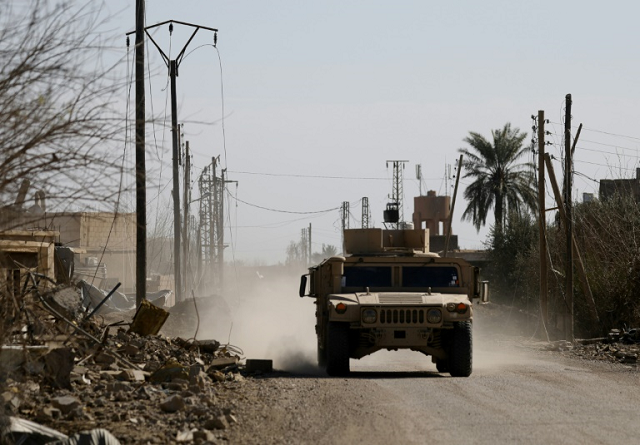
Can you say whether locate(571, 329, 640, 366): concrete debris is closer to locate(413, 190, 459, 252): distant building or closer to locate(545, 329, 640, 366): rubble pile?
locate(545, 329, 640, 366): rubble pile

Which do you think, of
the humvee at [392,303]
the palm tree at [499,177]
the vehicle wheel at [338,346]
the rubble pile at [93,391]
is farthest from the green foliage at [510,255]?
the rubble pile at [93,391]

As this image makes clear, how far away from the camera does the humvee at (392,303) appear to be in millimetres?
15172

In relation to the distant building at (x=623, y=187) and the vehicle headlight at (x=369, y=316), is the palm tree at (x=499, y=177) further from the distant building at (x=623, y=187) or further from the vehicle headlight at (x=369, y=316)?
the vehicle headlight at (x=369, y=316)

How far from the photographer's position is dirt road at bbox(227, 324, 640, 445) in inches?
362

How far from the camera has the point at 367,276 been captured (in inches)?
655

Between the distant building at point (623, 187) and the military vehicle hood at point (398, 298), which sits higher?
the distant building at point (623, 187)

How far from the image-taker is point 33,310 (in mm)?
9578

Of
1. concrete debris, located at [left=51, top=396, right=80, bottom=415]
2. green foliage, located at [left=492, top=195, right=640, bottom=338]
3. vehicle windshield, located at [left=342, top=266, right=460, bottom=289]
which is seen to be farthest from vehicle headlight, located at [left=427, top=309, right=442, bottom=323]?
green foliage, located at [left=492, top=195, right=640, bottom=338]

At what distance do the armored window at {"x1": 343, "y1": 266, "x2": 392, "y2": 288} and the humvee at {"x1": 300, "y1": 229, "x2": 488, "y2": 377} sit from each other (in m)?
0.02

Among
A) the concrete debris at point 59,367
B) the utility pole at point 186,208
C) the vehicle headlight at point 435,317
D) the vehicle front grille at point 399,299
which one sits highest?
the utility pole at point 186,208

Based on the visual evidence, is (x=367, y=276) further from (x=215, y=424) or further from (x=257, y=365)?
(x=215, y=424)

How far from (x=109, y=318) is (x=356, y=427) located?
22463 mm

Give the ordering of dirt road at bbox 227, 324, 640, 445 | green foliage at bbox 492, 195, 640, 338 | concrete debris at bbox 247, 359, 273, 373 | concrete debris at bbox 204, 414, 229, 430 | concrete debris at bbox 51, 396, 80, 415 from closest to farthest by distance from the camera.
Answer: dirt road at bbox 227, 324, 640, 445 < concrete debris at bbox 204, 414, 229, 430 < concrete debris at bbox 51, 396, 80, 415 < concrete debris at bbox 247, 359, 273, 373 < green foliage at bbox 492, 195, 640, 338

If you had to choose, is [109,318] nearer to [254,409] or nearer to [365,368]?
[365,368]
